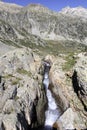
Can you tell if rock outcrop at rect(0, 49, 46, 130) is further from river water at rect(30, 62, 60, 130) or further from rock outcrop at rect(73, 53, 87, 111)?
rock outcrop at rect(73, 53, 87, 111)

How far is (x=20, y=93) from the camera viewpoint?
189 feet

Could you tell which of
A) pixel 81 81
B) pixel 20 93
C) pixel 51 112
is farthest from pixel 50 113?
pixel 81 81

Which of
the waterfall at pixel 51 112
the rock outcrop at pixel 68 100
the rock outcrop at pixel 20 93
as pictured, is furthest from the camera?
the waterfall at pixel 51 112

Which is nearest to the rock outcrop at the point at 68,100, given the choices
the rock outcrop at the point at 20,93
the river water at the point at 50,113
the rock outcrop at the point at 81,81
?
the rock outcrop at the point at 81,81

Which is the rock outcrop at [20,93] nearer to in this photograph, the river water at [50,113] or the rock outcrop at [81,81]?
the river water at [50,113]

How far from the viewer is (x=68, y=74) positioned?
61.7m

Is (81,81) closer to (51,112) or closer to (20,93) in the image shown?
(20,93)

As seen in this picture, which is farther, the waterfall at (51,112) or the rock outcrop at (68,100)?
the waterfall at (51,112)

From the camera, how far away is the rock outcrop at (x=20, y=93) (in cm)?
4902

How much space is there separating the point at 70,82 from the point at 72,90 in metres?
2.64

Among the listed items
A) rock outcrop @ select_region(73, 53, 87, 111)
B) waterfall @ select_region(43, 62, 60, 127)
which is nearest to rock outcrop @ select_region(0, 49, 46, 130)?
waterfall @ select_region(43, 62, 60, 127)

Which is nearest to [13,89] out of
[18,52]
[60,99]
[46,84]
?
[60,99]

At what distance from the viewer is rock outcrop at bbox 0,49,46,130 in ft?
161

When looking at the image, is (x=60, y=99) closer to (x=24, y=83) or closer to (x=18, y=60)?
(x=24, y=83)
